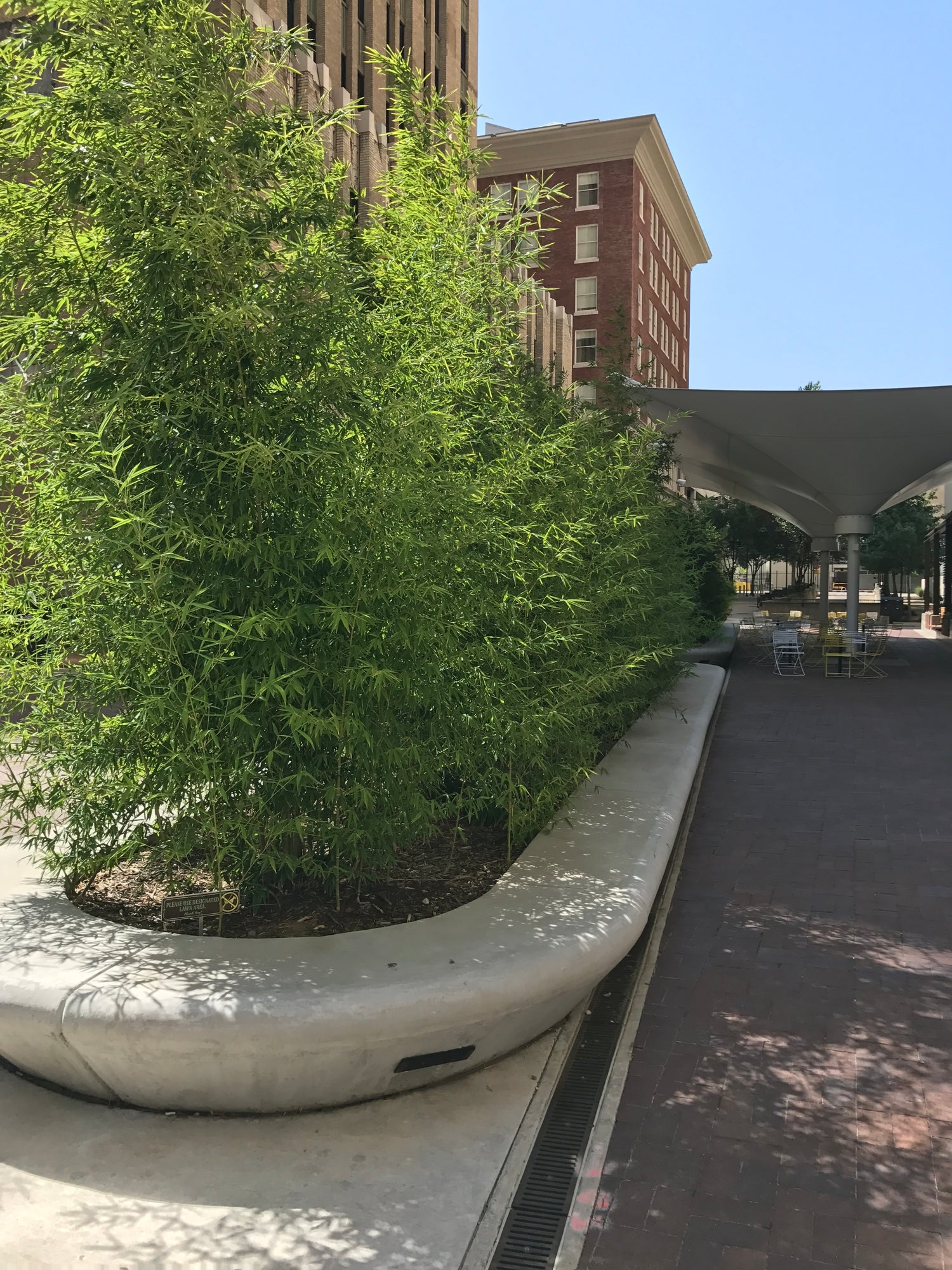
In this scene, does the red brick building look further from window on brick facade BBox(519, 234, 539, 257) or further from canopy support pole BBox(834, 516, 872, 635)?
window on brick facade BBox(519, 234, 539, 257)

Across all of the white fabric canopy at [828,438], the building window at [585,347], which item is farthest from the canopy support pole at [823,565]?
the building window at [585,347]

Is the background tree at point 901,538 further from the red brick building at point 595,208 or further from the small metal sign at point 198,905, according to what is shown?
the small metal sign at point 198,905

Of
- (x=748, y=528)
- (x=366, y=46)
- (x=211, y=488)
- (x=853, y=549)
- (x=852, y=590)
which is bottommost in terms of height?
(x=852, y=590)

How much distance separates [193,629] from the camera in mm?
3967

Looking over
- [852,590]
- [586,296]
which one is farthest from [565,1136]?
[586,296]

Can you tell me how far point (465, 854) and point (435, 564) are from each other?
2.21 metres

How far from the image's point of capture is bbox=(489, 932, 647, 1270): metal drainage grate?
308cm

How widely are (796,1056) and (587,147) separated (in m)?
44.6

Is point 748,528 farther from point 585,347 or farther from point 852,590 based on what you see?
point 852,590

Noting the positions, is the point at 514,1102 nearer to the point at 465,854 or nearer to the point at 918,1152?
the point at 918,1152

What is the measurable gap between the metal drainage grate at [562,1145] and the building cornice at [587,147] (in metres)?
41.0

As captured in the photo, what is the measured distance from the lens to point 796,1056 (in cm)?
419


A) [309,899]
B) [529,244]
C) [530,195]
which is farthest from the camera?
[529,244]

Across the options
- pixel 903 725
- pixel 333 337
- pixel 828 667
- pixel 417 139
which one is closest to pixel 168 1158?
pixel 333 337
